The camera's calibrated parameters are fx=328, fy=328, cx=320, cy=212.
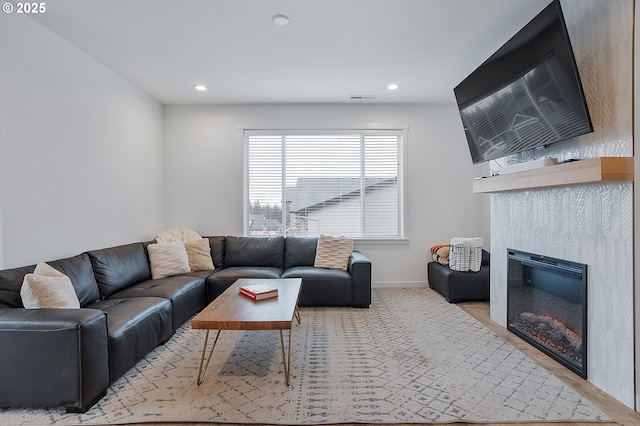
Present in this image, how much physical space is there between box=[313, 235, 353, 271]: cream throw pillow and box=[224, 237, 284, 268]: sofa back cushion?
1.78 feet

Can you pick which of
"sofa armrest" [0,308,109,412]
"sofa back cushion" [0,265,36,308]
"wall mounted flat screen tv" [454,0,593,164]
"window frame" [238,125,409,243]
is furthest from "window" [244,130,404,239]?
"sofa armrest" [0,308,109,412]

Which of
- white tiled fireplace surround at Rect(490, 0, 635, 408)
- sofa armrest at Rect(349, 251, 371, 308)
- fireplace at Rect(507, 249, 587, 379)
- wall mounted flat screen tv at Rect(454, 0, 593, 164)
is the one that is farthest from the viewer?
sofa armrest at Rect(349, 251, 371, 308)

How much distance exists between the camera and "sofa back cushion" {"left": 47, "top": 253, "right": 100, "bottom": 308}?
2618mm

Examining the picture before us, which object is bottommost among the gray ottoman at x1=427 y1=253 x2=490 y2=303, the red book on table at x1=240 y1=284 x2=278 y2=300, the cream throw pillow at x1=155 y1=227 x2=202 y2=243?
the gray ottoman at x1=427 y1=253 x2=490 y2=303

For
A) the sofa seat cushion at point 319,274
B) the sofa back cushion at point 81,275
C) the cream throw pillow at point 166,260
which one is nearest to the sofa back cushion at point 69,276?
the sofa back cushion at point 81,275

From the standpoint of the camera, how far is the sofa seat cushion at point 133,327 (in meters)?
2.15

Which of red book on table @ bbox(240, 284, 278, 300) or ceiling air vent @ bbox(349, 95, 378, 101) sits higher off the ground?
ceiling air vent @ bbox(349, 95, 378, 101)

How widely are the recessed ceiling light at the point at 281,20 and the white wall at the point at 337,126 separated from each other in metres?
2.16

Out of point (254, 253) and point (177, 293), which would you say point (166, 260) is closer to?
point (177, 293)

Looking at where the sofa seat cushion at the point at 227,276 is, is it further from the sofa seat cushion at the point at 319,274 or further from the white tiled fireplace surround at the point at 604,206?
the white tiled fireplace surround at the point at 604,206

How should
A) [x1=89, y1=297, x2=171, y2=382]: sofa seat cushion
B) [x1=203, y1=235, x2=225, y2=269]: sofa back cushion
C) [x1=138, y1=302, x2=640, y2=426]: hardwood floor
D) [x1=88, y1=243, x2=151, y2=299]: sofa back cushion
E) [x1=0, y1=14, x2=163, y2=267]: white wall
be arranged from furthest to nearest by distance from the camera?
[x1=203, y1=235, x2=225, y2=269]: sofa back cushion
[x1=88, y1=243, x2=151, y2=299]: sofa back cushion
[x1=0, y1=14, x2=163, y2=267]: white wall
[x1=89, y1=297, x2=171, y2=382]: sofa seat cushion
[x1=138, y1=302, x2=640, y2=426]: hardwood floor

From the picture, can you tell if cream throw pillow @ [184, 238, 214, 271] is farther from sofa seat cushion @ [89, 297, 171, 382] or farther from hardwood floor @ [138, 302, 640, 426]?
hardwood floor @ [138, 302, 640, 426]

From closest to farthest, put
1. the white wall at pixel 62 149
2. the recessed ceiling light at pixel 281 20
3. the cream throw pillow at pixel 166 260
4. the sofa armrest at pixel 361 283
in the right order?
the white wall at pixel 62 149 → the recessed ceiling light at pixel 281 20 → the cream throw pillow at pixel 166 260 → the sofa armrest at pixel 361 283

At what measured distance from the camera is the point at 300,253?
4.45m
